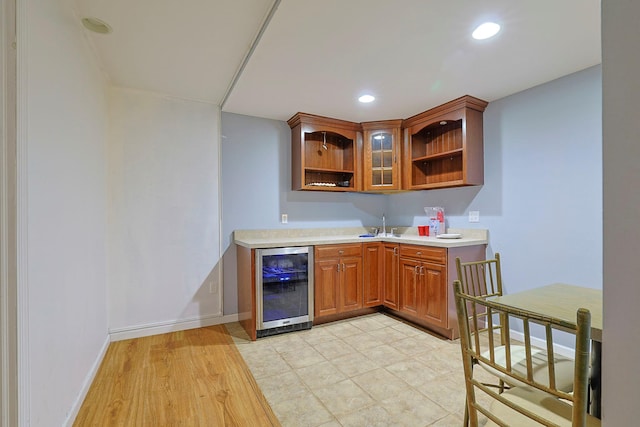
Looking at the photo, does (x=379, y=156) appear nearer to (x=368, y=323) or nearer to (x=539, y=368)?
(x=368, y=323)

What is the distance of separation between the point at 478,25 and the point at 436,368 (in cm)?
241

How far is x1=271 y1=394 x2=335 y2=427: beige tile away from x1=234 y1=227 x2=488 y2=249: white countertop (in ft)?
4.44

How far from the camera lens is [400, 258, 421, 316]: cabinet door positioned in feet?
10.2

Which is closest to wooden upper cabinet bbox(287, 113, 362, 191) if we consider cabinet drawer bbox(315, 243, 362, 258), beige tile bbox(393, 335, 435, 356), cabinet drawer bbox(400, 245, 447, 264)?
cabinet drawer bbox(315, 243, 362, 258)

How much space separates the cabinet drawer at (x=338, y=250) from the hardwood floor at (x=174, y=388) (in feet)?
4.00

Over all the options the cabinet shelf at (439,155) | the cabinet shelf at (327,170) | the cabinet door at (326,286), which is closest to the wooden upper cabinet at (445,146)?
the cabinet shelf at (439,155)

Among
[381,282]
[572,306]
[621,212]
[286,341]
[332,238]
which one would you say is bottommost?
[286,341]

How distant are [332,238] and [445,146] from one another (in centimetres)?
170

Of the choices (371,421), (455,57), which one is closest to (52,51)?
(455,57)

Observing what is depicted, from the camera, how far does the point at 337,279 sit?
3.29m

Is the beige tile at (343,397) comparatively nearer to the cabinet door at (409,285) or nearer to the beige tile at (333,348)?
the beige tile at (333,348)

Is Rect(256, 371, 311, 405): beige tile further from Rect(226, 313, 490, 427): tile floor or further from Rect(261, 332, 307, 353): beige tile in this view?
Rect(261, 332, 307, 353): beige tile

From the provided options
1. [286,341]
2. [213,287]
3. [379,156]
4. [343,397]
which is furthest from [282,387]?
[379,156]

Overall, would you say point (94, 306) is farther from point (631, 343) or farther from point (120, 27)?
point (631, 343)
